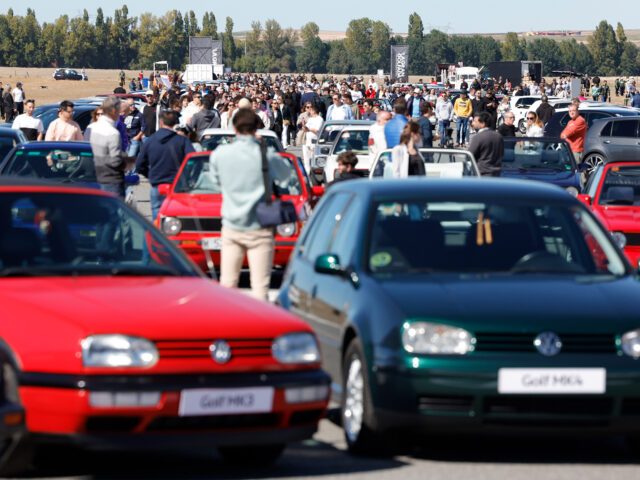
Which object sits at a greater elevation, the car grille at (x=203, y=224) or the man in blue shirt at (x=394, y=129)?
the man in blue shirt at (x=394, y=129)

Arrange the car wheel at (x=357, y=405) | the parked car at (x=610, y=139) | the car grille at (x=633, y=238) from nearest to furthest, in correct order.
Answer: the car wheel at (x=357, y=405), the car grille at (x=633, y=238), the parked car at (x=610, y=139)

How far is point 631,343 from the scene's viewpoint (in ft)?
22.0

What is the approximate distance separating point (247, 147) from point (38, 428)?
466 cm

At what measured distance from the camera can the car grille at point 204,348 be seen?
5863 millimetres

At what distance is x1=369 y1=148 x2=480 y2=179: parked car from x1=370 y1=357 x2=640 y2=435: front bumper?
407 inches

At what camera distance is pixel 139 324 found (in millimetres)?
5887

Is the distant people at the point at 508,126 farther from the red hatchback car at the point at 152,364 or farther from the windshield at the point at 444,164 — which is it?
the red hatchback car at the point at 152,364

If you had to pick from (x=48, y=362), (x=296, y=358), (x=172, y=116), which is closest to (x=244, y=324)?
(x=296, y=358)

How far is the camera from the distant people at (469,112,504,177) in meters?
18.5

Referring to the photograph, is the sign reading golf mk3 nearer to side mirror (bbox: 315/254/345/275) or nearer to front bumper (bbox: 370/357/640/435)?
side mirror (bbox: 315/254/345/275)

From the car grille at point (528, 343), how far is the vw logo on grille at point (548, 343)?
0.02m

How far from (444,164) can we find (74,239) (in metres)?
10.6

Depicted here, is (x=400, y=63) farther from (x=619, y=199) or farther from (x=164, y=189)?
(x=164, y=189)

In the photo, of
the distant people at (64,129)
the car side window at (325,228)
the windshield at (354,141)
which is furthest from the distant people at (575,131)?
the car side window at (325,228)
